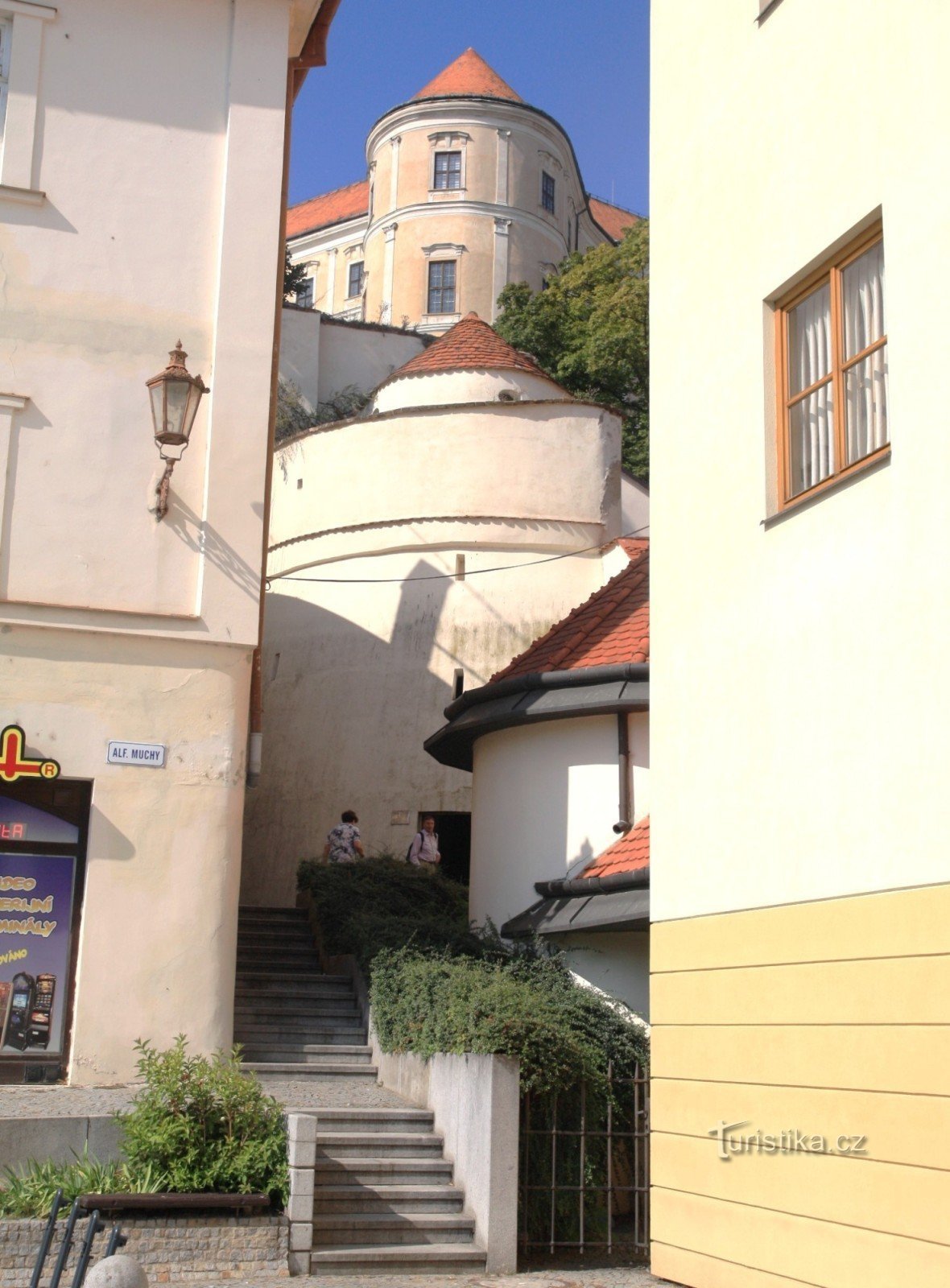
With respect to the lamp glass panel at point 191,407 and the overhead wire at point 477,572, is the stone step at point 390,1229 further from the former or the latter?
the overhead wire at point 477,572

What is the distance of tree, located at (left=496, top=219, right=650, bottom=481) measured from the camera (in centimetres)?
4319

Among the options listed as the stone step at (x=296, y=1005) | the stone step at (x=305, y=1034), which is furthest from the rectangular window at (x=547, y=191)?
the stone step at (x=305, y=1034)

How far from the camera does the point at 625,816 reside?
561 inches

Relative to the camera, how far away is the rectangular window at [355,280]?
225 ft

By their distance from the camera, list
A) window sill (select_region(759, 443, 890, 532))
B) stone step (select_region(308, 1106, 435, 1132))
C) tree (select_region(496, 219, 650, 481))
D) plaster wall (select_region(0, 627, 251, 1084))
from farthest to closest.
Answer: tree (select_region(496, 219, 650, 481)) → plaster wall (select_region(0, 627, 251, 1084)) → stone step (select_region(308, 1106, 435, 1132)) → window sill (select_region(759, 443, 890, 532))

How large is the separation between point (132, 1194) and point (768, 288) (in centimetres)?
692

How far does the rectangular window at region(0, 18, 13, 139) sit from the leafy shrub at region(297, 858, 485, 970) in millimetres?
8482

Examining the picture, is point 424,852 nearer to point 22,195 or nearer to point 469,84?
point 22,195

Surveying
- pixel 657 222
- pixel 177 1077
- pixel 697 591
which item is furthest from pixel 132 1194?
pixel 657 222

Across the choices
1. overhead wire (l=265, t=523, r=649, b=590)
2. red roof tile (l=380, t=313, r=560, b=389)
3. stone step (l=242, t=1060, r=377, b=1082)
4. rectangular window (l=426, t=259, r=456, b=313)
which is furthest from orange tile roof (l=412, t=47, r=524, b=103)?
stone step (l=242, t=1060, r=377, b=1082)

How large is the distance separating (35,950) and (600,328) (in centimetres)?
3412

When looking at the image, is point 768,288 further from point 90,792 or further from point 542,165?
point 542,165

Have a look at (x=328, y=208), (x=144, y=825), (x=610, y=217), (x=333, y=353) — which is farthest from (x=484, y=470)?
(x=610, y=217)

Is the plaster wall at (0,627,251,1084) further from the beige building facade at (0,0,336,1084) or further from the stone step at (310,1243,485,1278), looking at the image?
the stone step at (310,1243,485,1278)
